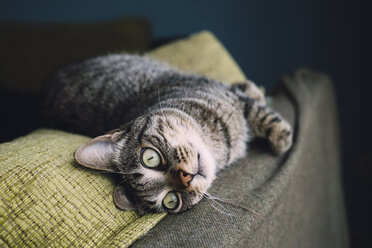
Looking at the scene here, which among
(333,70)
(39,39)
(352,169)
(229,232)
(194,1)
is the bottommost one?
(352,169)

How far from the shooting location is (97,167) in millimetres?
681

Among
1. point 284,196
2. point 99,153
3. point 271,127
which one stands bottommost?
point 284,196

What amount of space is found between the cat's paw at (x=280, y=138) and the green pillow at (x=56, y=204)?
1.61ft

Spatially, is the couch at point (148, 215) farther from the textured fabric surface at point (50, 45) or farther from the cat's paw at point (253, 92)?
the textured fabric surface at point (50, 45)

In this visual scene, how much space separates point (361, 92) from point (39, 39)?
2507 millimetres

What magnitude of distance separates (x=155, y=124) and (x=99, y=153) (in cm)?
19

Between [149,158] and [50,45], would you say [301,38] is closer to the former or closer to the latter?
[149,158]

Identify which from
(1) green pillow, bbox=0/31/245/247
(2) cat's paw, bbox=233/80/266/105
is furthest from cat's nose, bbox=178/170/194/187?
(2) cat's paw, bbox=233/80/266/105

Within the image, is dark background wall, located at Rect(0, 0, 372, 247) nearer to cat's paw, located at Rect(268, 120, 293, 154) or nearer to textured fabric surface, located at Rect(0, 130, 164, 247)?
cat's paw, located at Rect(268, 120, 293, 154)

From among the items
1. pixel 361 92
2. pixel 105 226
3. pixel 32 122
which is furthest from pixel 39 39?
pixel 361 92

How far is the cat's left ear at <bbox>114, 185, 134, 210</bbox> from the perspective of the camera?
65cm

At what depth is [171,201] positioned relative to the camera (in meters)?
0.73

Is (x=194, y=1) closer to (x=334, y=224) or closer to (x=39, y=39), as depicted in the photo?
(x=39, y=39)

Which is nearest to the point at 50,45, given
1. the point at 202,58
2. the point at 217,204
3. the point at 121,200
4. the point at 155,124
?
the point at 202,58
